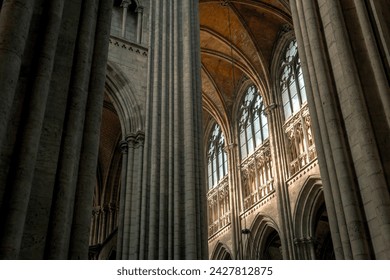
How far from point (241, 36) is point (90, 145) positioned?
658 inches

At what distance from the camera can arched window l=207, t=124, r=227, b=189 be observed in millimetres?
22070

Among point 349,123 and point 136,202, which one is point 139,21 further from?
point 349,123

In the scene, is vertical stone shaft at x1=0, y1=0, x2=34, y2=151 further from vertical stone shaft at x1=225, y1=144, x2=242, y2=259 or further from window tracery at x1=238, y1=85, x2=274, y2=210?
vertical stone shaft at x1=225, y1=144, x2=242, y2=259

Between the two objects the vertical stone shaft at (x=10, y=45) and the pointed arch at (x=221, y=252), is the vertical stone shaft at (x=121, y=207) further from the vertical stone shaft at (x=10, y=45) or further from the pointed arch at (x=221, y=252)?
the pointed arch at (x=221, y=252)

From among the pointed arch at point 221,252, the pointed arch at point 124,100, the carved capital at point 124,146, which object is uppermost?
the pointed arch at point 124,100

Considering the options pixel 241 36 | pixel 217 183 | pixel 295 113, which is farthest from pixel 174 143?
pixel 217 183

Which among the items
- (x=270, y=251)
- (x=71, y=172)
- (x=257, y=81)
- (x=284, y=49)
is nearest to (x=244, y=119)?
(x=257, y=81)

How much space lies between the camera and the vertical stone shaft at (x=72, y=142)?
145 inches

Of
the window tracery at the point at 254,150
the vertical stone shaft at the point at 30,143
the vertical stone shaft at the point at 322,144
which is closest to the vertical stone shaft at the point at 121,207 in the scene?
the vertical stone shaft at the point at 322,144

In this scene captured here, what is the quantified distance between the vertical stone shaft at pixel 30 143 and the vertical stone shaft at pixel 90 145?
0.64 meters

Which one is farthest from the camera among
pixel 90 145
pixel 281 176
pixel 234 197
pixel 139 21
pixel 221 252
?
pixel 221 252

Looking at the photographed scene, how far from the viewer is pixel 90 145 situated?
445 cm

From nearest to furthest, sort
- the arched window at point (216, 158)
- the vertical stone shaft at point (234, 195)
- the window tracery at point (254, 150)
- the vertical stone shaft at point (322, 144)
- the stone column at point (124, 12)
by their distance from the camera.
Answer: the vertical stone shaft at point (322, 144) → the stone column at point (124, 12) → the window tracery at point (254, 150) → the vertical stone shaft at point (234, 195) → the arched window at point (216, 158)

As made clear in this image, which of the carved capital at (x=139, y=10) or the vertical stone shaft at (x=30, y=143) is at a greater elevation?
the carved capital at (x=139, y=10)
